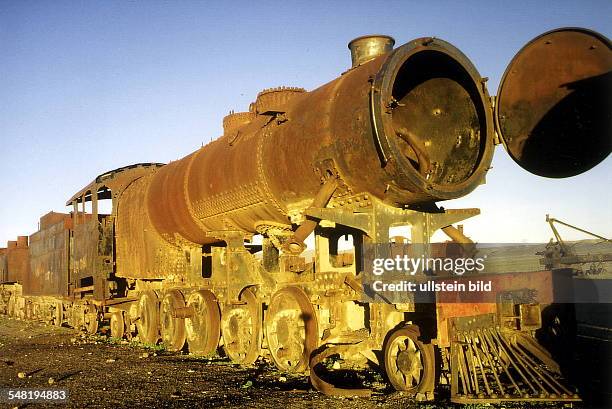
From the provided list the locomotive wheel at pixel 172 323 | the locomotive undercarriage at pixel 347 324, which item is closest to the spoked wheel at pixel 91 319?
the locomotive wheel at pixel 172 323

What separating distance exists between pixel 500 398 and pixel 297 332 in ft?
9.69

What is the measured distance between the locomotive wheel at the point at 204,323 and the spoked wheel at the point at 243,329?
1.27ft

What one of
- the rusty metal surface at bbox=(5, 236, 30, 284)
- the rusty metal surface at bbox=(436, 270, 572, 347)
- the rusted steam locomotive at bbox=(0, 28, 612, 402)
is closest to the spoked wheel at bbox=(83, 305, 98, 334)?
the rusted steam locomotive at bbox=(0, 28, 612, 402)

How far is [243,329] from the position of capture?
9.28m

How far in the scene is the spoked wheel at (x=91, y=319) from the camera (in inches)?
603

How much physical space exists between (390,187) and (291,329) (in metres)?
2.67

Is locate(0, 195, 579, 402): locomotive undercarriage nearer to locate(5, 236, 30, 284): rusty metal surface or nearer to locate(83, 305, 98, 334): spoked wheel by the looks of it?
locate(83, 305, 98, 334): spoked wheel

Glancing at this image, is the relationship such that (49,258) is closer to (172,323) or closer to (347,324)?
(172,323)

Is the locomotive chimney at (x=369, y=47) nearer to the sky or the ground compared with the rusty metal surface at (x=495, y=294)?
nearer to the sky

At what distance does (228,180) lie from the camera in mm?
8930

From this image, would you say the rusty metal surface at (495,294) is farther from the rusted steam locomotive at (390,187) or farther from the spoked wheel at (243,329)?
the spoked wheel at (243,329)

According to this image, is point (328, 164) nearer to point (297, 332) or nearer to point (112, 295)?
point (297, 332)

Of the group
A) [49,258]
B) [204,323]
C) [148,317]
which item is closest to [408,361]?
[204,323]

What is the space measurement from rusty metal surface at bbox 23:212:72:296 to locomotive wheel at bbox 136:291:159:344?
5341mm
